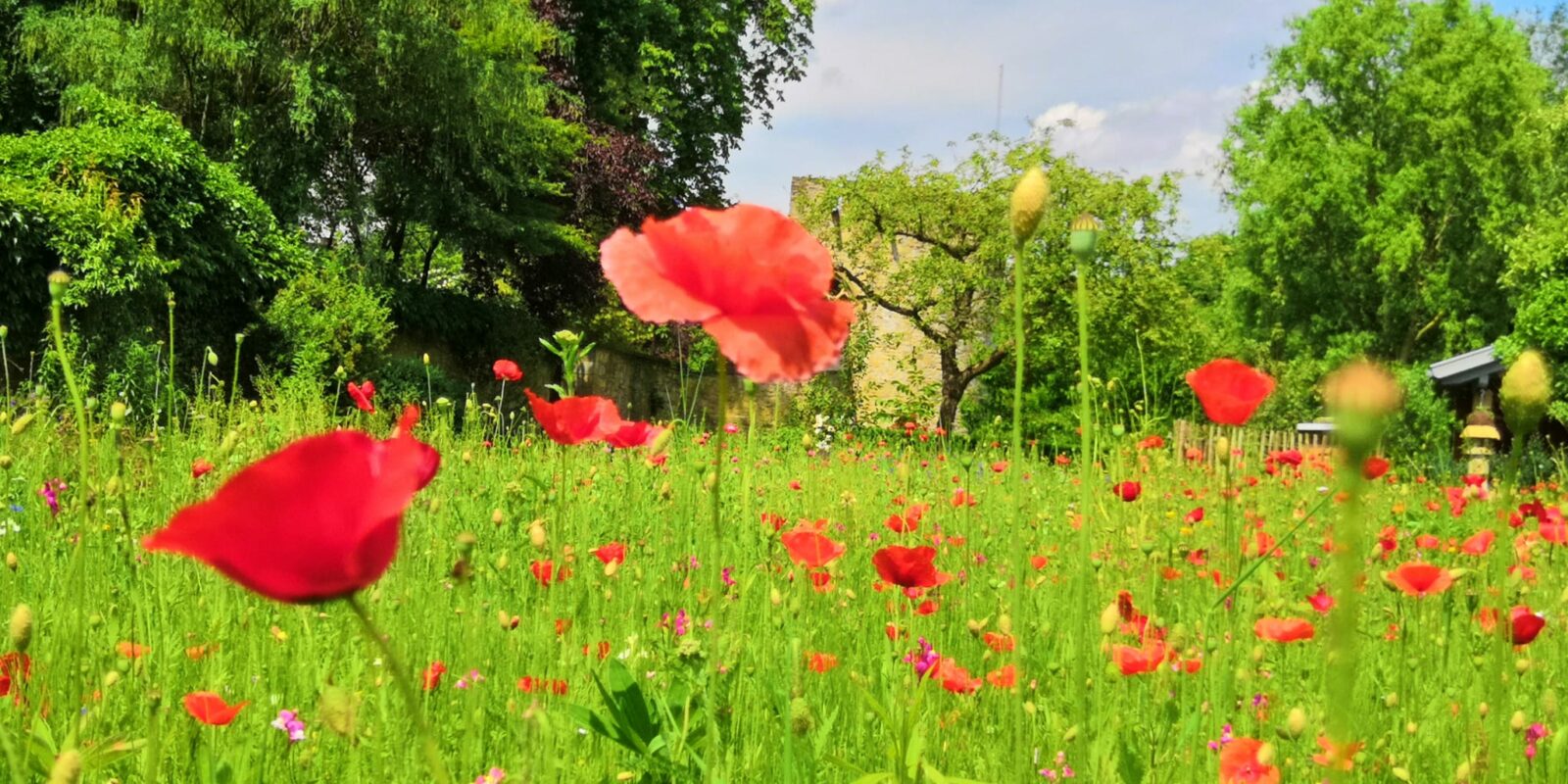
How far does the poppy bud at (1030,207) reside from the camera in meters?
0.70

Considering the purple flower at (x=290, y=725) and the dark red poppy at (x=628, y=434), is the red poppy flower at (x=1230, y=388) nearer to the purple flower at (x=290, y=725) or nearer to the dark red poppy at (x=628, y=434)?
the dark red poppy at (x=628, y=434)

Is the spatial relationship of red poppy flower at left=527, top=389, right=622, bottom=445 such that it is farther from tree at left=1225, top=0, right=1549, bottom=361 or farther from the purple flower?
tree at left=1225, top=0, right=1549, bottom=361

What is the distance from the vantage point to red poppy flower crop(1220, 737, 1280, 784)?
1043mm

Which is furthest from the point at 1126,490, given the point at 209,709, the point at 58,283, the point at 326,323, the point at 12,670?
the point at 326,323

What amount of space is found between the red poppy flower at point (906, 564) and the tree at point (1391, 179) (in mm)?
19424

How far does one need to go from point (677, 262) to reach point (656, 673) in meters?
1.01

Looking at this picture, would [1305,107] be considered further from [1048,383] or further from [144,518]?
[144,518]

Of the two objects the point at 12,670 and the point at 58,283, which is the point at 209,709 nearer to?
the point at 58,283

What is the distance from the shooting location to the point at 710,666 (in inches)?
25.2

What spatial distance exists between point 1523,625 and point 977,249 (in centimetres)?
1221

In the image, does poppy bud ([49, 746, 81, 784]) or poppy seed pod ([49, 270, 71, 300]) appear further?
poppy seed pod ([49, 270, 71, 300])

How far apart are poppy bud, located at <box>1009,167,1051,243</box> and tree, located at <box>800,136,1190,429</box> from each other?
1217cm

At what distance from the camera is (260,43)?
30.5 ft

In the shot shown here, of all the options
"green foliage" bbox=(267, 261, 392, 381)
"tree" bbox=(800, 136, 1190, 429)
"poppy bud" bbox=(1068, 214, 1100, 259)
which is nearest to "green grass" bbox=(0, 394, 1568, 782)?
"poppy bud" bbox=(1068, 214, 1100, 259)
